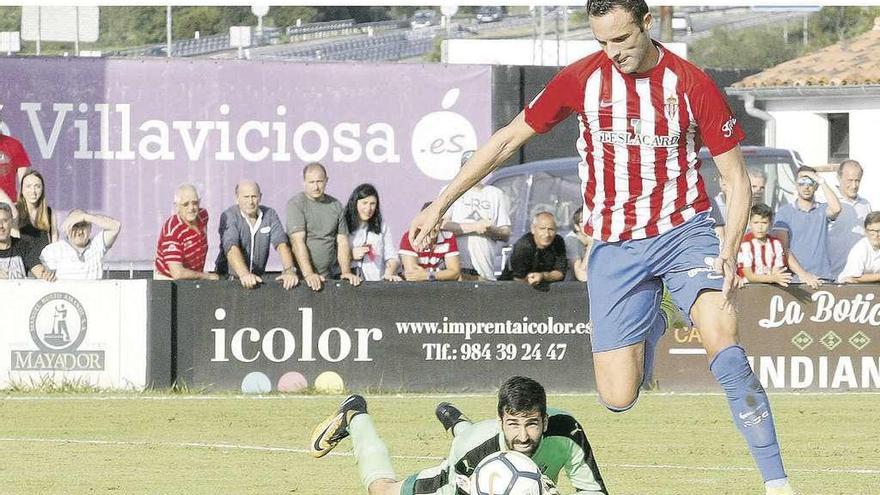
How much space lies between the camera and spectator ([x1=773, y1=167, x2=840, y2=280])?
15719 millimetres

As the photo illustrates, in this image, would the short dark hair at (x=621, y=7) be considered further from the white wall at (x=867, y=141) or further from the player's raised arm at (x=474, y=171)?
the white wall at (x=867, y=141)

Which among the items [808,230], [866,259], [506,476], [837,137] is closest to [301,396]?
[808,230]

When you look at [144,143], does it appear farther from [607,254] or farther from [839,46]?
[839,46]

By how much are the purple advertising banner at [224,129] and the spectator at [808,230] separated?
8.36 metres

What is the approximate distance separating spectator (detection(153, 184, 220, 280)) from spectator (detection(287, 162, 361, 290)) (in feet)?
2.54

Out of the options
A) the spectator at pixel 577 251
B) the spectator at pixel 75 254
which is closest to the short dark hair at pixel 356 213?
the spectator at pixel 577 251

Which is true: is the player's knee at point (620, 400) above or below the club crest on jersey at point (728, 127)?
below

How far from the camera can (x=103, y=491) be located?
9.77m

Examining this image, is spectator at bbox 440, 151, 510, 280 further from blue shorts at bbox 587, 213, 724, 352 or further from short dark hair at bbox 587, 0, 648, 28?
short dark hair at bbox 587, 0, 648, 28

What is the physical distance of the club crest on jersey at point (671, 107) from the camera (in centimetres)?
784

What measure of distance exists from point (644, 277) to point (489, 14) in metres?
54.2

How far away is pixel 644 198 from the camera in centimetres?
806

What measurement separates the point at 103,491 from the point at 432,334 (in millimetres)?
5503

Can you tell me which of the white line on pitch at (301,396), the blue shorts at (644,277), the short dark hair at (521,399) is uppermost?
the blue shorts at (644,277)
